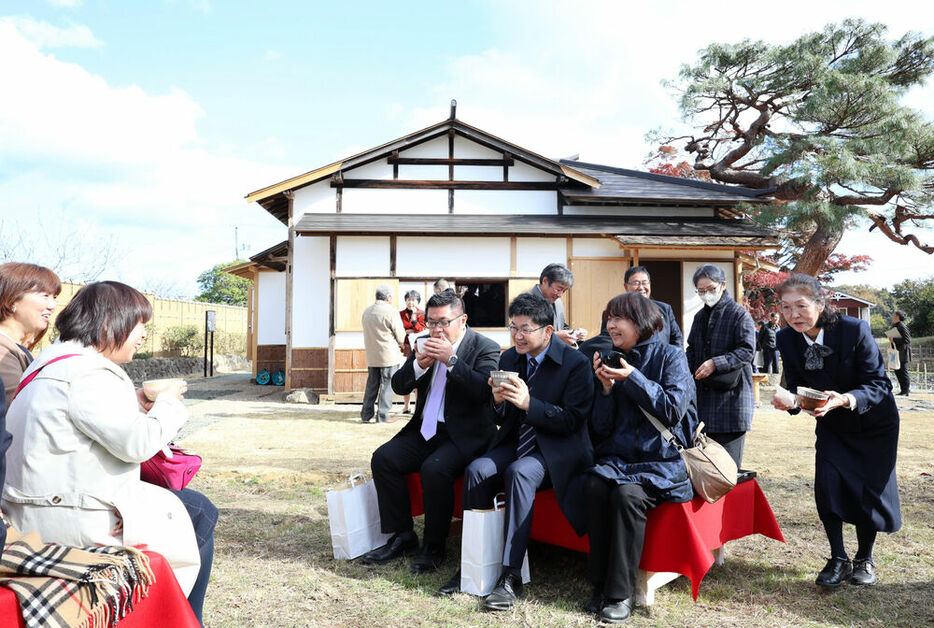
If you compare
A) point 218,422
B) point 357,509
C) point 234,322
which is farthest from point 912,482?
point 234,322

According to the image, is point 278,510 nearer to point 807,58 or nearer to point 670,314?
point 670,314

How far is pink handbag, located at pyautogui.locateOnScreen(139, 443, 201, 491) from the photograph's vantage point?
244cm

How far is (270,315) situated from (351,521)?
12.3 metres

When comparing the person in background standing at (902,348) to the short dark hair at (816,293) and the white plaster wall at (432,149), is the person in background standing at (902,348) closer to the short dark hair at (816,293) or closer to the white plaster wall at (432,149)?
the white plaster wall at (432,149)

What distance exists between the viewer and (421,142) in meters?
11.8

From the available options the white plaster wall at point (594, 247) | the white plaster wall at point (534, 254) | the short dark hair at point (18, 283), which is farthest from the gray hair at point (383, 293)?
the short dark hair at point (18, 283)

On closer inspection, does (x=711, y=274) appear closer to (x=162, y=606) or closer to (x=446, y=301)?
(x=446, y=301)

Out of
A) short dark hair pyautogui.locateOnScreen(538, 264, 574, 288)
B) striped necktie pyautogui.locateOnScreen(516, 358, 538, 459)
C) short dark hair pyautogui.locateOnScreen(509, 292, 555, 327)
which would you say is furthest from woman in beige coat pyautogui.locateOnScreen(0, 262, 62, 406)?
short dark hair pyautogui.locateOnScreen(538, 264, 574, 288)

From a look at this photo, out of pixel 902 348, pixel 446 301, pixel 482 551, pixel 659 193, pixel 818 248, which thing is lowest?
pixel 482 551

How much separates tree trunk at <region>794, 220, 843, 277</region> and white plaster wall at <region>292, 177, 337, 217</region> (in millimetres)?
9853

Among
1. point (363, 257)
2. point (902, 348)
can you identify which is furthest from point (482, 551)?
point (902, 348)

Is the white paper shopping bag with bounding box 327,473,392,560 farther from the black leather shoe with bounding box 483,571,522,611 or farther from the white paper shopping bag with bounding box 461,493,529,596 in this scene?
the black leather shoe with bounding box 483,571,522,611

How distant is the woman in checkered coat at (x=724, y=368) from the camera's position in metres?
3.86

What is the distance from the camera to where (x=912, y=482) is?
208 inches
